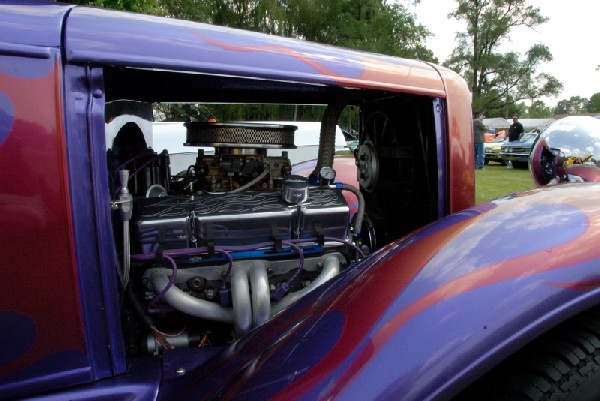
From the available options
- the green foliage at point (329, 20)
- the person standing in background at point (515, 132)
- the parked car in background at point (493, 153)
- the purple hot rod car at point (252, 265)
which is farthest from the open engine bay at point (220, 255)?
the green foliage at point (329, 20)

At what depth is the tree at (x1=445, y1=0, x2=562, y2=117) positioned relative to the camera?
3538 cm

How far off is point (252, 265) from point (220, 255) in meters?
0.13

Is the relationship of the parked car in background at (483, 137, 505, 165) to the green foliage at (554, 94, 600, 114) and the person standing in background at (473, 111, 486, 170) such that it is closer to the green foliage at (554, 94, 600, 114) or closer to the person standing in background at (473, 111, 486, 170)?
the person standing in background at (473, 111, 486, 170)

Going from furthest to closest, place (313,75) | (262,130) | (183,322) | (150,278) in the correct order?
(262,130), (183,322), (150,278), (313,75)

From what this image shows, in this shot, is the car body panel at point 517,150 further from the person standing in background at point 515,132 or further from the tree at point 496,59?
the tree at point 496,59

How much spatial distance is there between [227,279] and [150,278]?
28cm

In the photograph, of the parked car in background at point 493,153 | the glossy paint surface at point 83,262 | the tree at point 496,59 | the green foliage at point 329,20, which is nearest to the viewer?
the glossy paint surface at point 83,262

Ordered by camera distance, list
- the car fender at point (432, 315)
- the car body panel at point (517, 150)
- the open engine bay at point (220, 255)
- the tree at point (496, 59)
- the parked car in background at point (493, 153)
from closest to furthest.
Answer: the car fender at point (432, 315) → the open engine bay at point (220, 255) → the car body panel at point (517, 150) → the parked car in background at point (493, 153) → the tree at point (496, 59)

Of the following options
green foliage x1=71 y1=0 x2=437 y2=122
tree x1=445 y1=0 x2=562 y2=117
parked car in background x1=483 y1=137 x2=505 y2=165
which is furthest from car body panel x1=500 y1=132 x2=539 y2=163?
tree x1=445 y1=0 x2=562 y2=117

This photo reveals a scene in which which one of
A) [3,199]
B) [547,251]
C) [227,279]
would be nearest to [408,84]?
[547,251]

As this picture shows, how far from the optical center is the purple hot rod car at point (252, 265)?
1.01 m

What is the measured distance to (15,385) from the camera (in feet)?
4.00

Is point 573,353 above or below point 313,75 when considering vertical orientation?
below

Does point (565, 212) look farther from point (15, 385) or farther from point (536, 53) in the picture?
point (536, 53)
